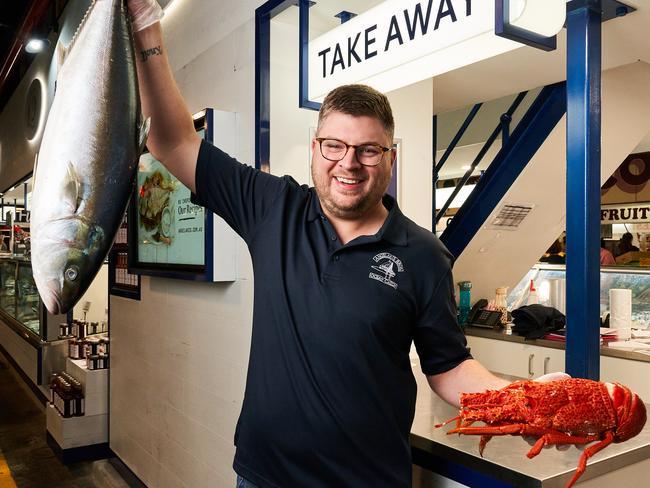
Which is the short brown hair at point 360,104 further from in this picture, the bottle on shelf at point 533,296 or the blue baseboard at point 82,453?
the blue baseboard at point 82,453

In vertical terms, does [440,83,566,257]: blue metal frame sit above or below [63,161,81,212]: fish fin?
above

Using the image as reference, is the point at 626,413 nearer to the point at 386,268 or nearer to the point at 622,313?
the point at 386,268

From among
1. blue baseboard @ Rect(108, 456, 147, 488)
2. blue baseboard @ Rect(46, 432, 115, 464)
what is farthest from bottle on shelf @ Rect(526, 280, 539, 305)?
blue baseboard @ Rect(46, 432, 115, 464)

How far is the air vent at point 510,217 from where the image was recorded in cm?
442

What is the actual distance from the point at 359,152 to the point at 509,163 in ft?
9.87

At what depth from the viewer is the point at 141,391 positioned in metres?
4.22

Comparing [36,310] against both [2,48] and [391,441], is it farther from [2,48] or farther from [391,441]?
[391,441]

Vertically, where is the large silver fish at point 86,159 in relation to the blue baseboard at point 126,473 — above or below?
above

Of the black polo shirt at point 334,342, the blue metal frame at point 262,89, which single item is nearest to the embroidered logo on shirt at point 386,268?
the black polo shirt at point 334,342

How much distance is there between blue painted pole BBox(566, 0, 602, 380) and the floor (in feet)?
11.6

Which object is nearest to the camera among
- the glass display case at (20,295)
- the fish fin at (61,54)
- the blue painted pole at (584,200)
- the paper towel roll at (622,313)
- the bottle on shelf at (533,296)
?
the fish fin at (61,54)

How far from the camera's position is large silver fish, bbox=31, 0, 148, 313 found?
2.66 ft

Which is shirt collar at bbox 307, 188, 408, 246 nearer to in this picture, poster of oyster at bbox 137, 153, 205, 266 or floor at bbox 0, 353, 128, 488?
poster of oyster at bbox 137, 153, 205, 266

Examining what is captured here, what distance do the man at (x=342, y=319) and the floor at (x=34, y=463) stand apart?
330 cm
